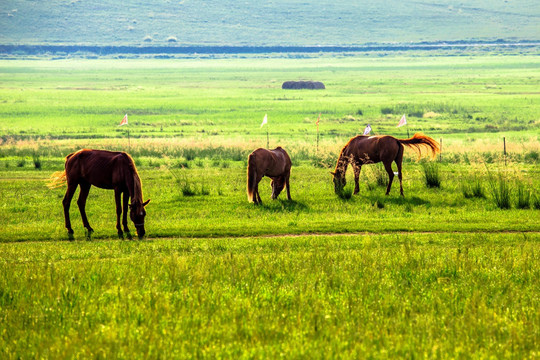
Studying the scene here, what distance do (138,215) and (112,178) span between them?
113 centimetres

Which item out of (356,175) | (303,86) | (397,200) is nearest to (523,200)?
(397,200)

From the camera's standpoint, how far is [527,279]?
1160cm

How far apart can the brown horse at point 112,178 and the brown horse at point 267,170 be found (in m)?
5.10

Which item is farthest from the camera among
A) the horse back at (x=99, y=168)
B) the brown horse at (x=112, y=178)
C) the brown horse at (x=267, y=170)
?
the brown horse at (x=267, y=170)

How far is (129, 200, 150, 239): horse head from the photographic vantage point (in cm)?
1617

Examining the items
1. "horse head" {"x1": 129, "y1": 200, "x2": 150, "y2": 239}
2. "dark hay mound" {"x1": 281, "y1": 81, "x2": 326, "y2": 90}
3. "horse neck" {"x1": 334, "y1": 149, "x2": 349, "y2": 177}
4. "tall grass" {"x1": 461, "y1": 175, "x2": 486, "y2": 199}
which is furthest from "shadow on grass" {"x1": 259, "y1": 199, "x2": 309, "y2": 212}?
"dark hay mound" {"x1": 281, "y1": 81, "x2": 326, "y2": 90}

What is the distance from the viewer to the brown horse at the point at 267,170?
21.3 meters

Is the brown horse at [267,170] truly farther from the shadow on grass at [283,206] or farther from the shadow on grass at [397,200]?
the shadow on grass at [397,200]

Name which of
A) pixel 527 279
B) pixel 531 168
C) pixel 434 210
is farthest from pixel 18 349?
pixel 531 168

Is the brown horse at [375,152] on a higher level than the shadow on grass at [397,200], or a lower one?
higher

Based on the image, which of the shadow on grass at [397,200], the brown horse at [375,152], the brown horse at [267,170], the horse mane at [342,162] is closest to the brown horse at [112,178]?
the brown horse at [267,170]

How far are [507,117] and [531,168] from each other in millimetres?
40350

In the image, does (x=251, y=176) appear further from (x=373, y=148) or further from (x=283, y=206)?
(x=373, y=148)

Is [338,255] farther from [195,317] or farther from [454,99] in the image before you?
[454,99]
